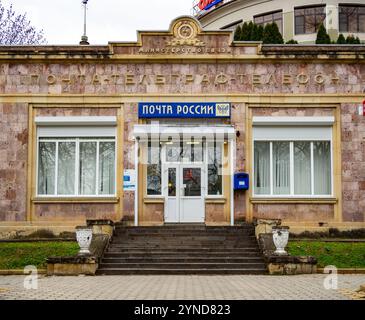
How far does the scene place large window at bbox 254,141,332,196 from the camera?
2148 cm

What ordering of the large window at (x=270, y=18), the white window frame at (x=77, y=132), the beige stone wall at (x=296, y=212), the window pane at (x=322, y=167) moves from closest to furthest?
1. the beige stone wall at (x=296, y=212)
2. the white window frame at (x=77, y=132)
3. the window pane at (x=322, y=167)
4. the large window at (x=270, y=18)

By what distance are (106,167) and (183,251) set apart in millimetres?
5468

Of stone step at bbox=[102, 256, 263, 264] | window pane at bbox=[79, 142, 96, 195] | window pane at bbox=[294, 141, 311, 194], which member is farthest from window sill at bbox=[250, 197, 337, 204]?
window pane at bbox=[79, 142, 96, 195]

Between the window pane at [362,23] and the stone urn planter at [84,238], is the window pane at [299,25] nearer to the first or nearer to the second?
the window pane at [362,23]

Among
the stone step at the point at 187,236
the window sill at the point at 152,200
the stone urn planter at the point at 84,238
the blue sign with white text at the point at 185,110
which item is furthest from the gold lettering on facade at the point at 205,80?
the stone urn planter at the point at 84,238

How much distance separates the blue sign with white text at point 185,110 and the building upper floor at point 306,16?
59.9ft

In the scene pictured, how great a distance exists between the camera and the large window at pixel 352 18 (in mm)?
38500

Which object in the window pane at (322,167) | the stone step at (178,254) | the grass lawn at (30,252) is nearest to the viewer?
the grass lawn at (30,252)

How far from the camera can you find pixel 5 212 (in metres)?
20.8

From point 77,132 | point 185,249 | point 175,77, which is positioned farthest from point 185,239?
point 175,77

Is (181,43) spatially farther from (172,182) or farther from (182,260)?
(182,260)

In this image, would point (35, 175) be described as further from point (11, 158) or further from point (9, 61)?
point (9, 61)

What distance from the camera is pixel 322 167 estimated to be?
70.8 ft
